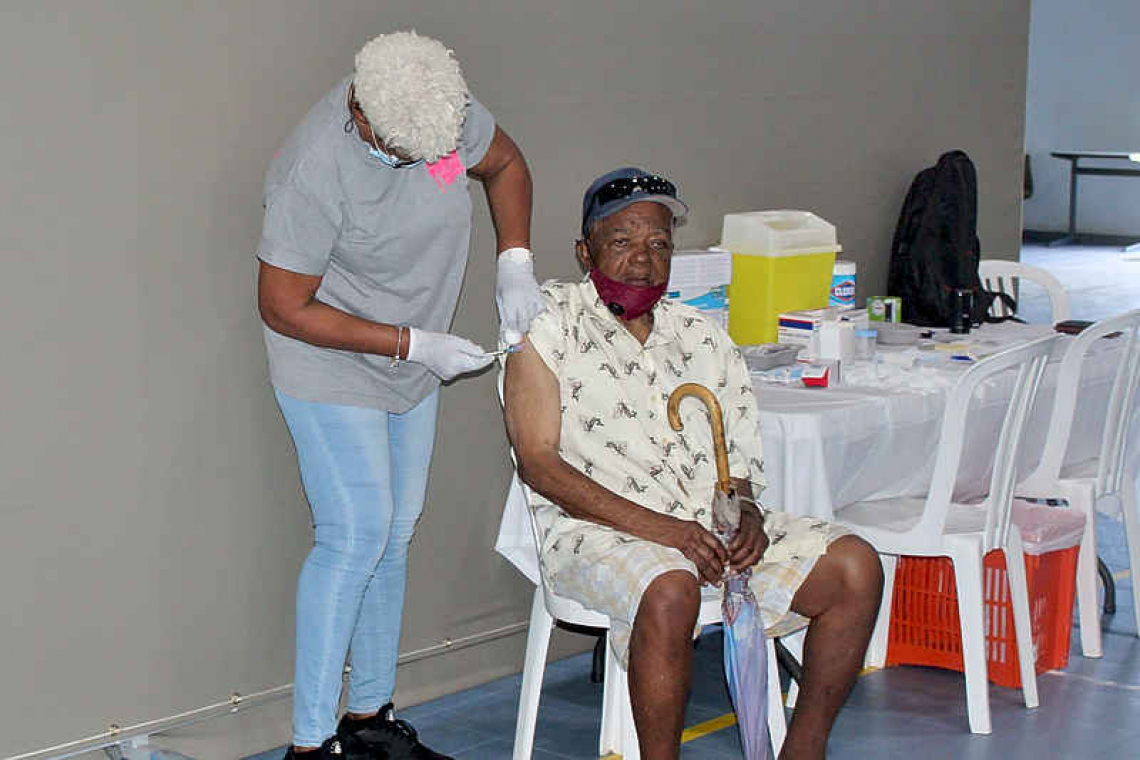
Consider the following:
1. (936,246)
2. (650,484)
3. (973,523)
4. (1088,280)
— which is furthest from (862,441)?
(1088,280)

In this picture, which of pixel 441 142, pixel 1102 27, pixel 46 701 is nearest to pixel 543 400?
pixel 441 142

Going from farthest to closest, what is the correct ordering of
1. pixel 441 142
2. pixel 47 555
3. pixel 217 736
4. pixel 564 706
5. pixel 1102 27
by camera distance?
pixel 1102 27 < pixel 564 706 < pixel 217 736 < pixel 47 555 < pixel 441 142

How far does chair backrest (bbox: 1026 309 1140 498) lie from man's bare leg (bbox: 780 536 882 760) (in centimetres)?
108

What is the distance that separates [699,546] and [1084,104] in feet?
40.2

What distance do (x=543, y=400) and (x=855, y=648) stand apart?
75cm

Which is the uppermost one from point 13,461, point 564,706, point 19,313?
point 19,313

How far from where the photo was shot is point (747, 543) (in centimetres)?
282

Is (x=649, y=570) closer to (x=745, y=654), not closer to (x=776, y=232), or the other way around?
(x=745, y=654)

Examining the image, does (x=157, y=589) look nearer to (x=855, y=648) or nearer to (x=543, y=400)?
(x=543, y=400)

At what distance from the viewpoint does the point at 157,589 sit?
301 centimetres

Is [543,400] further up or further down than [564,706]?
further up

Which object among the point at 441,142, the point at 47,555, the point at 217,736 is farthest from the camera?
the point at 217,736

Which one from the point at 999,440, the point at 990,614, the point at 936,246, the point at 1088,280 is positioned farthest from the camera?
the point at 1088,280

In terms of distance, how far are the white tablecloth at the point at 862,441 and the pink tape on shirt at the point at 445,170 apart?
71 centimetres
